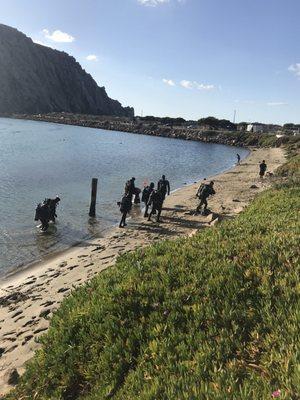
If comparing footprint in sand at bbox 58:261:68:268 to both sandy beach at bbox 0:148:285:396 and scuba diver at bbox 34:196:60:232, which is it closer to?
sandy beach at bbox 0:148:285:396

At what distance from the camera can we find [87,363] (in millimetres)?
6031

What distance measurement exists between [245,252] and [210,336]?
234cm

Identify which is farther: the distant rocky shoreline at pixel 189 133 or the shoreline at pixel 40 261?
the distant rocky shoreline at pixel 189 133

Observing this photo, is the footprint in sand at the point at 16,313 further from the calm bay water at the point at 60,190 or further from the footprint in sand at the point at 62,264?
the calm bay water at the point at 60,190

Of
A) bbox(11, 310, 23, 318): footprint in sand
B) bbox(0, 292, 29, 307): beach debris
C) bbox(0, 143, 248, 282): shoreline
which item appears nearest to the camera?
bbox(11, 310, 23, 318): footprint in sand

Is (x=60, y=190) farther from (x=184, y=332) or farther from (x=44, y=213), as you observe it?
(x=184, y=332)

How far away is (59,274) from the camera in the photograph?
14445mm

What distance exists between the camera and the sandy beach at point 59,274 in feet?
29.9

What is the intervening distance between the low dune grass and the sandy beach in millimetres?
1703

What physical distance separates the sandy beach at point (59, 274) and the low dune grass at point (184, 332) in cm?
170

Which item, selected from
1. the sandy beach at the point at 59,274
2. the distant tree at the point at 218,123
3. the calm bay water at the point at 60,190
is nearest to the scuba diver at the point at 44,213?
the calm bay water at the point at 60,190

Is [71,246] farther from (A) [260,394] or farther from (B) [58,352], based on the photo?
(A) [260,394]

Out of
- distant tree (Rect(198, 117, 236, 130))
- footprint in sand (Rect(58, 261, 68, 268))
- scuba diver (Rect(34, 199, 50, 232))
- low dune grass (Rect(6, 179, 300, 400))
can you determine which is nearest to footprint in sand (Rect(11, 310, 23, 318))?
low dune grass (Rect(6, 179, 300, 400))

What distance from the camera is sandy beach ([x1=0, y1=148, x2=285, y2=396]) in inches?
359
